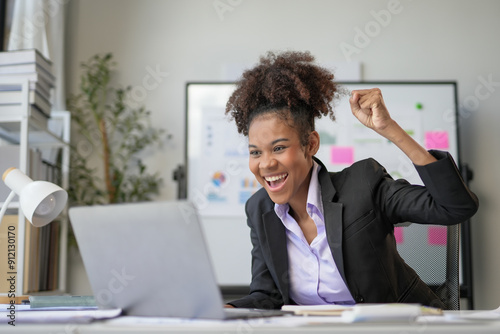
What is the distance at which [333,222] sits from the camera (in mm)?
1510

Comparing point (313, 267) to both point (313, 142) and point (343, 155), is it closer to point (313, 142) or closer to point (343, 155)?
point (313, 142)

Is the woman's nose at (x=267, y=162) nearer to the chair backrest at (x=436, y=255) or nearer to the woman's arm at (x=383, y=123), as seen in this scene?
the woman's arm at (x=383, y=123)

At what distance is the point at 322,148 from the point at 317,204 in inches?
62.7

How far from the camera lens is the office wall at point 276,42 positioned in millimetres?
3279

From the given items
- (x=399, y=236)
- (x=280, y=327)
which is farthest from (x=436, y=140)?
(x=280, y=327)

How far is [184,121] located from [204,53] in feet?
1.39

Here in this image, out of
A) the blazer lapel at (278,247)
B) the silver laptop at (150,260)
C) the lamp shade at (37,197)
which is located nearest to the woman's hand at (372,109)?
the blazer lapel at (278,247)

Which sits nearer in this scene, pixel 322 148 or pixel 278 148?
pixel 278 148

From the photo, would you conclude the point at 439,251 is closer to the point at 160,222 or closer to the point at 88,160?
the point at 160,222

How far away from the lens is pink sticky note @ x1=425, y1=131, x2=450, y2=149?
3.14 meters

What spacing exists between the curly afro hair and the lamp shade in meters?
0.65

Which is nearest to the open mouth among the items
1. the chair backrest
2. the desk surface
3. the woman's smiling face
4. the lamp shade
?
the woman's smiling face

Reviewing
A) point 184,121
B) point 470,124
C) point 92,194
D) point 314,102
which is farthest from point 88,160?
point 470,124

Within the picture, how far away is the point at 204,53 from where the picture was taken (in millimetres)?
3338
